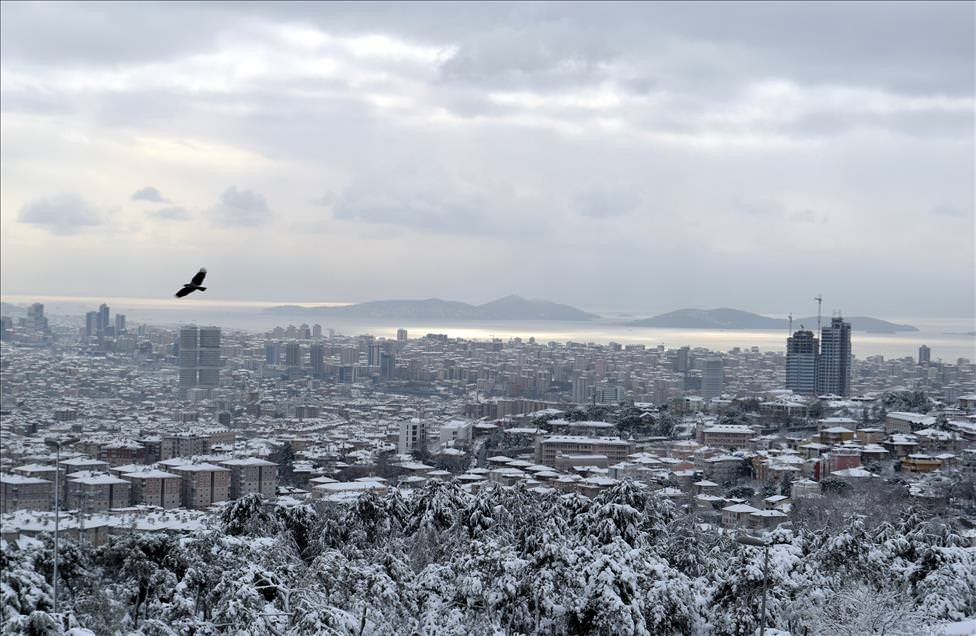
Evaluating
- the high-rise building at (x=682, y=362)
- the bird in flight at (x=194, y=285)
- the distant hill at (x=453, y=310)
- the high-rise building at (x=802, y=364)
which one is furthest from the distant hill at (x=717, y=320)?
the bird in flight at (x=194, y=285)

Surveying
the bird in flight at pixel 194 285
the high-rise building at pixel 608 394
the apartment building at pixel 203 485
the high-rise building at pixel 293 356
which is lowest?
the apartment building at pixel 203 485

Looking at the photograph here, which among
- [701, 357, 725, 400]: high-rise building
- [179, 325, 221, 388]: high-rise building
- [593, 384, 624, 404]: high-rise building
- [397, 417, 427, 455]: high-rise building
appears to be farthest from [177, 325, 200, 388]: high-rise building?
[701, 357, 725, 400]: high-rise building

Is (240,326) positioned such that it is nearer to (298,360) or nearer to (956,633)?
(298,360)

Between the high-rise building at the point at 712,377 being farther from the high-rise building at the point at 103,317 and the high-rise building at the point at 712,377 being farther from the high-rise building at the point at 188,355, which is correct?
the high-rise building at the point at 103,317

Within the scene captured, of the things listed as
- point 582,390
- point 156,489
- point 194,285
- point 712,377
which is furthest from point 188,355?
point 194,285

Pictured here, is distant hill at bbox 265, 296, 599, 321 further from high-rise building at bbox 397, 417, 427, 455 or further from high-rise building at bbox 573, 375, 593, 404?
high-rise building at bbox 397, 417, 427, 455

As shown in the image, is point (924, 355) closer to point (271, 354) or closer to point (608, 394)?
point (608, 394)
